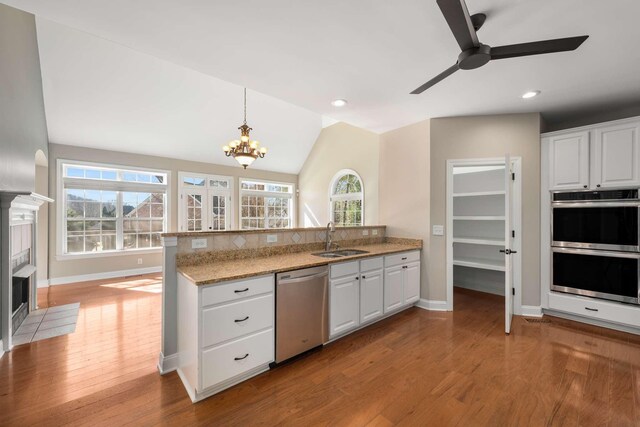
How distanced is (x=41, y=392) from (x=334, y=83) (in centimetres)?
351

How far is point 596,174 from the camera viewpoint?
3018mm

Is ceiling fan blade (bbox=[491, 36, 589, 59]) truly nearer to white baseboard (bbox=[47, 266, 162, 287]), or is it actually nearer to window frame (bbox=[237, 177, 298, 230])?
window frame (bbox=[237, 177, 298, 230])

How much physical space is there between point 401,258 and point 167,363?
8.91 feet

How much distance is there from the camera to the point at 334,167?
6797mm

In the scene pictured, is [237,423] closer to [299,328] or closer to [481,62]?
[299,328]

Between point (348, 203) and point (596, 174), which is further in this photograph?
point (348, 203)

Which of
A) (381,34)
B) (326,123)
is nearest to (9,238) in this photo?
(381,34)

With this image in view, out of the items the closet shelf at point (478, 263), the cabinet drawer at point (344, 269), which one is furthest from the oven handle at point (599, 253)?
the cabinet drawer at point (344, 269)

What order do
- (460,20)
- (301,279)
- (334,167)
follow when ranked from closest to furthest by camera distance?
1. (460,20)
2. (301,279)
3. (334,167)

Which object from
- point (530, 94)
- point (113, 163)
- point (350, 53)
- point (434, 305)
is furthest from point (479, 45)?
point (113, 163)

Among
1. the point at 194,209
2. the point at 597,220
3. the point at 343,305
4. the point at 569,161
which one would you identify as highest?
the point at 569,161

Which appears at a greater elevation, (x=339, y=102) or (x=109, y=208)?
(x=339, y=102)

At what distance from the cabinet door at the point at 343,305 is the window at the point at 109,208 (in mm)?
5029

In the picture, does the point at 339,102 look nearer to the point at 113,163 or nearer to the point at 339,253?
the point at 339,253
